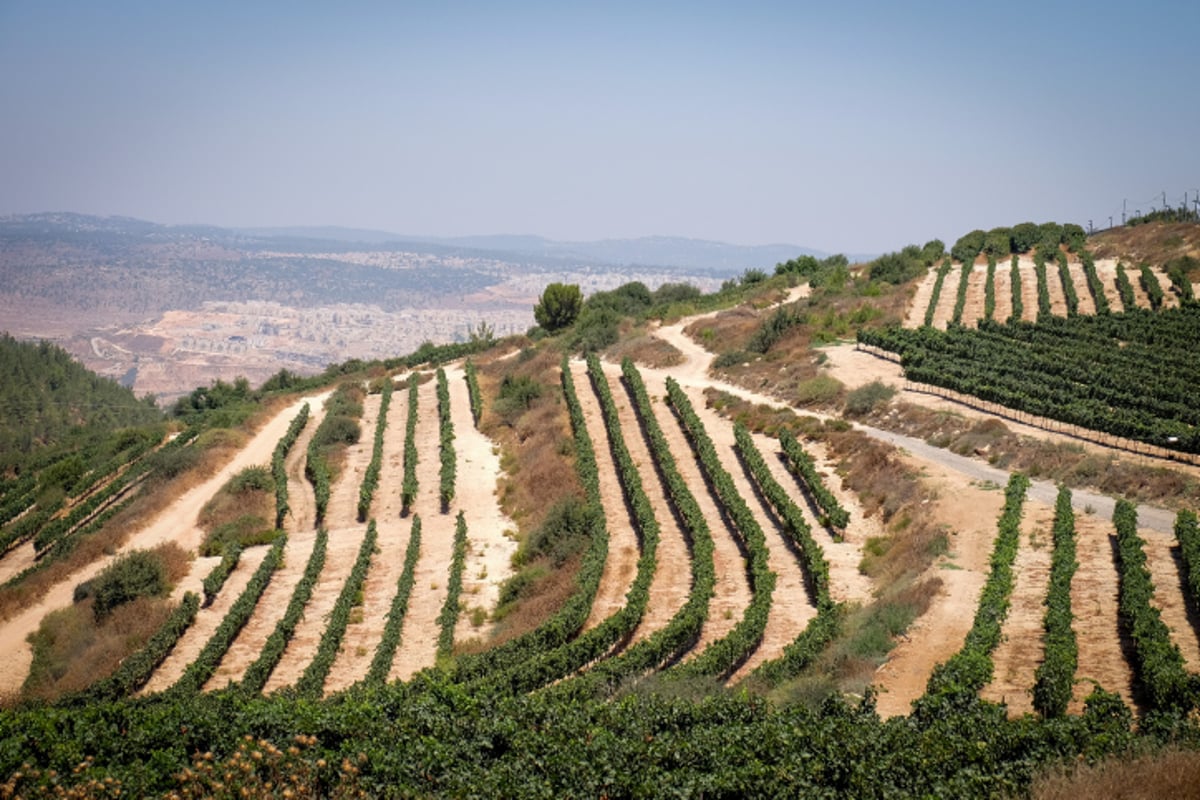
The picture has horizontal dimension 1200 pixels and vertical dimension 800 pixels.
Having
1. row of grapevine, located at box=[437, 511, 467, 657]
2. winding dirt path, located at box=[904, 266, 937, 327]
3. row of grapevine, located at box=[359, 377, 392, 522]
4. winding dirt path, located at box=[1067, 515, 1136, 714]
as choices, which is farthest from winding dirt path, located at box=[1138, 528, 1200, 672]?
winding dirt path, located at box=[904, 266, 937, 327]

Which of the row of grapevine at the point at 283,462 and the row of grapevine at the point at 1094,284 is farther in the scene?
the row of grapevine at the point at 1094,284

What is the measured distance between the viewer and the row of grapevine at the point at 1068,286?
5594cm

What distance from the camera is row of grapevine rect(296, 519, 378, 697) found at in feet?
72.9

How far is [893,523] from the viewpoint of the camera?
96.7ft

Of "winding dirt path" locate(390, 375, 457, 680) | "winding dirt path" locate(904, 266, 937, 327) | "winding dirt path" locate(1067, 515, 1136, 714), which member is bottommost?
"winding dirt path" locate(390, 375, 457, 680)

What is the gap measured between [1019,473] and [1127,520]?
6.59 metres

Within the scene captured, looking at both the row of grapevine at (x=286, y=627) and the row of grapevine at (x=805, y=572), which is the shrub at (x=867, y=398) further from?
the row of grapevine at (x=286, y=627)

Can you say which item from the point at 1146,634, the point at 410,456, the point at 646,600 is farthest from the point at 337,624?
the point at 1146,634

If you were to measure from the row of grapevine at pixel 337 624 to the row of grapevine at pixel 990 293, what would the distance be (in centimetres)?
4109

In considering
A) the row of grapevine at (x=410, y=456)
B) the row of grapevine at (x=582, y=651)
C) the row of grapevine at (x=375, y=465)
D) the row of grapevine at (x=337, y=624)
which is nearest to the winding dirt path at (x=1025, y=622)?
the row of grapevine at (x=582, y=651)

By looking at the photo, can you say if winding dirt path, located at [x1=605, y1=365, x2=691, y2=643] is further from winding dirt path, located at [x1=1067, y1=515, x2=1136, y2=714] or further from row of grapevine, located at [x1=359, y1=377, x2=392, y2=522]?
row of grapevine, located at [x1=359, y1=377, x2=392, y2=522]

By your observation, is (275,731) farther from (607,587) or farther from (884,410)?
(884,410)

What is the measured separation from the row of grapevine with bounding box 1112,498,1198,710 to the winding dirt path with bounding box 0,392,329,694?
27954mm

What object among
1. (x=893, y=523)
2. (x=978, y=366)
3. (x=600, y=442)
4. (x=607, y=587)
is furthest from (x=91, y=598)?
(x=978, y=366)
